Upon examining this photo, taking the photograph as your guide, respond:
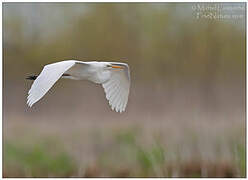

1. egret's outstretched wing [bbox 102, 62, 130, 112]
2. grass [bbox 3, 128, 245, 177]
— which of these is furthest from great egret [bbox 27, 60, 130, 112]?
grass [bbox 3, 128, 245, 177]

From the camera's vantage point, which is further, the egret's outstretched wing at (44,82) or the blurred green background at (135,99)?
the blurred green background at (135,99)

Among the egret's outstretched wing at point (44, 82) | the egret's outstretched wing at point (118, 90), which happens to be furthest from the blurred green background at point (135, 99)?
the egret's outstretched wing at point (44, 82)

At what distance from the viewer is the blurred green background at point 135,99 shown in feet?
13.0

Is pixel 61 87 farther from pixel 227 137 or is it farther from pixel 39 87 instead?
pixel 39 87

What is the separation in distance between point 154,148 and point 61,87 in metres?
1.09

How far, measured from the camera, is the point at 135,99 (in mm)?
4055

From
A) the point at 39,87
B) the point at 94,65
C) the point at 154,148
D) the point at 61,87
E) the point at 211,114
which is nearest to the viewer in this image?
the point at 39,87

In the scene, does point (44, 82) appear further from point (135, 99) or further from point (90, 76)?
point (135, 99)

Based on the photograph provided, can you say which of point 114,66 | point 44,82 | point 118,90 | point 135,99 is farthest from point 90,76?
point 135,99

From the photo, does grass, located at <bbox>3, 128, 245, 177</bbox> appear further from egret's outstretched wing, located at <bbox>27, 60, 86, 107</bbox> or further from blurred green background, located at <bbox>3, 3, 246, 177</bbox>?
egret's outstretched wing, located at <bbox>27, 60, 86, 107</bbox>

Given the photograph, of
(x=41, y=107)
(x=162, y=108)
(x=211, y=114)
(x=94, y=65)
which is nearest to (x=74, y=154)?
(x=41, y=107)

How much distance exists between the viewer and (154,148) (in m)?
3.86

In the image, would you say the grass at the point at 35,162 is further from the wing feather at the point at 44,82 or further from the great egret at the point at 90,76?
the wing feather at the point at 44,82

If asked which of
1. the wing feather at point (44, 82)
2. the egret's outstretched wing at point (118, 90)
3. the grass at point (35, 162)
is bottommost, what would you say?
the grass at point (35, 162)
